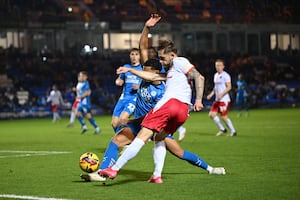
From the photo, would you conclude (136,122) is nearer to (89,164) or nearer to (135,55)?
(89,164)

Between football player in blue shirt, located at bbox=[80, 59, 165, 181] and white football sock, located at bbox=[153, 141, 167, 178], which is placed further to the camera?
football player in blue shirt, located at bbox=[80, 59, 165, 181]

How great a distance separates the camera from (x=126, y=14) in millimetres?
60406

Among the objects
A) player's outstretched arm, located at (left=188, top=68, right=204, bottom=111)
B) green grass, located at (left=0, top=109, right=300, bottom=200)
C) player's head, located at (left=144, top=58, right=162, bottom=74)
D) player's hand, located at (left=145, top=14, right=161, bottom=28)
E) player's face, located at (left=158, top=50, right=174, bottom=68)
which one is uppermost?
player's hand, located at (left=145, top=14, right=161, bottom=28)

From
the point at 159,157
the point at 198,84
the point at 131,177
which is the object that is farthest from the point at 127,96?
the point at 198,84

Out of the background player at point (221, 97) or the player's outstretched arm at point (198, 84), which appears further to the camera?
the background player at point (221, 97)

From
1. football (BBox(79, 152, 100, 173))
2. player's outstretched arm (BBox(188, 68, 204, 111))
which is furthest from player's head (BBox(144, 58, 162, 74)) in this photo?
football (BBox(79, 152, 100, 173))

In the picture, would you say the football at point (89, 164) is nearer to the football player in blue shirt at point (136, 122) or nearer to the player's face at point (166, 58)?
the football player in blue shirt at point (136, 122)

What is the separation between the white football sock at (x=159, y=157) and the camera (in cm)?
1123

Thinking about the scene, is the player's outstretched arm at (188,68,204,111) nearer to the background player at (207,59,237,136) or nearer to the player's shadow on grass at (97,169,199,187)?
the player's shadow on grass at (97,169,199,187)

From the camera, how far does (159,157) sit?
37.2 ft

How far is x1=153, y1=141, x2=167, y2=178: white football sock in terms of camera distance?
11234 millimetres

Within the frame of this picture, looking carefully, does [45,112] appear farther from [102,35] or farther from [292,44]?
[292,44]

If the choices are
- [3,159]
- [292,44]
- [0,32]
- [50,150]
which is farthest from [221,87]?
[292,44]

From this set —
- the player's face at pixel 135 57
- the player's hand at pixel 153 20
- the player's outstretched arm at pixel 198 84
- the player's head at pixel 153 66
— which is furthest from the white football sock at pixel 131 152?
the player's face at pixel 135 57
